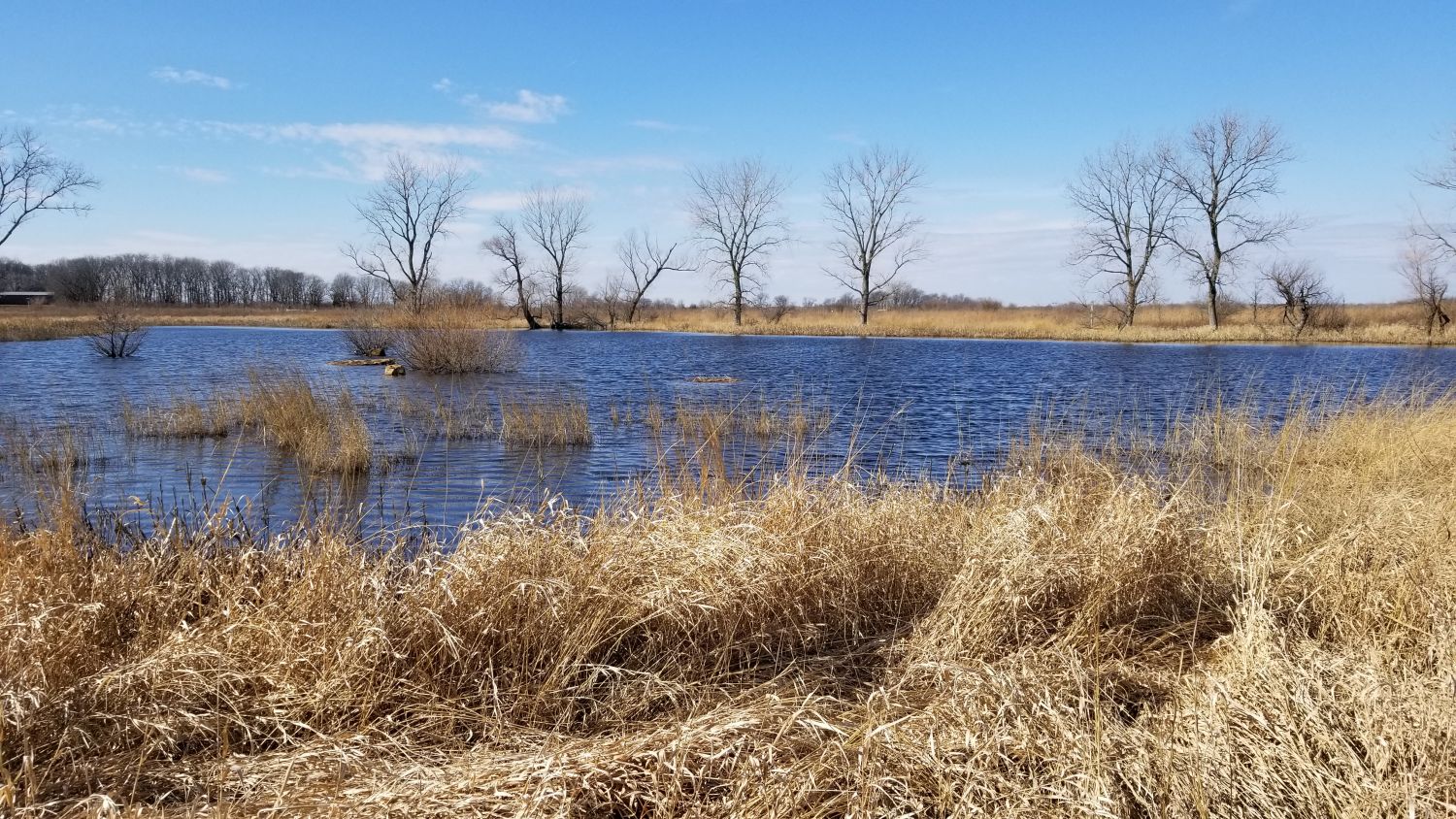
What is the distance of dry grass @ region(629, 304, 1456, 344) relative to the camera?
3819cm

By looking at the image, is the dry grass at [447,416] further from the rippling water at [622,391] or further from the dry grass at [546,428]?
the dry grass at [546,428]

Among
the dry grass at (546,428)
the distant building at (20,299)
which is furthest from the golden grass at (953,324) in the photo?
the distant building at (20,299)

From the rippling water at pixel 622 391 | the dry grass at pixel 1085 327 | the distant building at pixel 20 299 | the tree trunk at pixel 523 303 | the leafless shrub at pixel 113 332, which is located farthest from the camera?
the distant building at pixel 20 299

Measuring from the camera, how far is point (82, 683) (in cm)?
298

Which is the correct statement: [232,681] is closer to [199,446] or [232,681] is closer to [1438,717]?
[1438,717]

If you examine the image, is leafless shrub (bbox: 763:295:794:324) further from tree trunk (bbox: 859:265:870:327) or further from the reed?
the reed

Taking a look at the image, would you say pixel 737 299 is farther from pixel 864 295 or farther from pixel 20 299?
pixel 20 299

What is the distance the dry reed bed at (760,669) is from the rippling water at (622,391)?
223 centimetres

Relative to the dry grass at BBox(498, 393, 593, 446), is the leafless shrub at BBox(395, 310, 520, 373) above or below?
above

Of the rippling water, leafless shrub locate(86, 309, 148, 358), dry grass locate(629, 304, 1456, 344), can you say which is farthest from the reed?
dry grass locate(629, 304, 1456, 344)

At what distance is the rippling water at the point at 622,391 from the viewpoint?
29.6ft

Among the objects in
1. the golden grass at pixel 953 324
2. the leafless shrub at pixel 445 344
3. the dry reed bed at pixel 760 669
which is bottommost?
the dry reed bed at pixel 760 669

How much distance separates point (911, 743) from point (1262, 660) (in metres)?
1.44

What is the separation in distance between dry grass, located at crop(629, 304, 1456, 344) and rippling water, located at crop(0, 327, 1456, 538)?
272 centimetres
